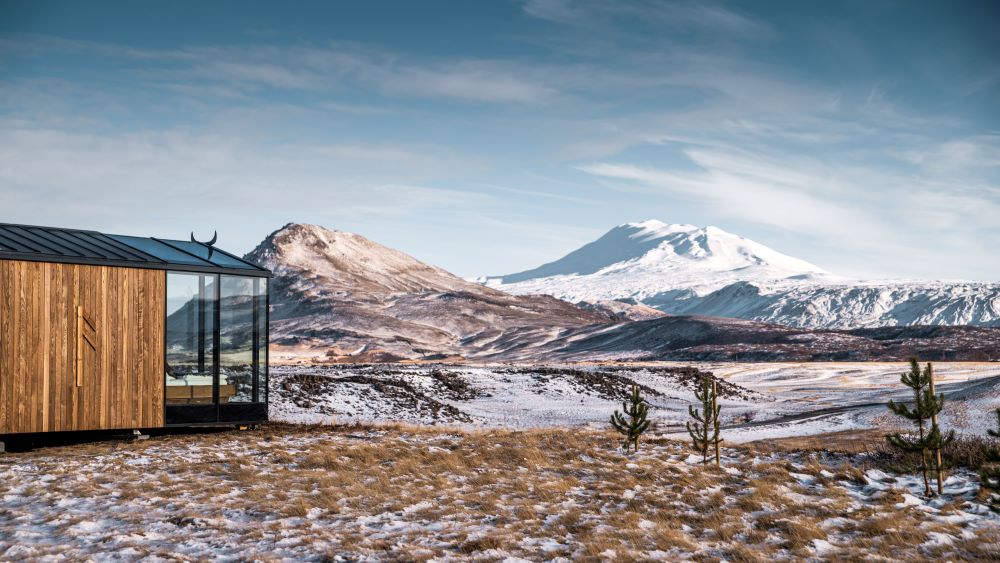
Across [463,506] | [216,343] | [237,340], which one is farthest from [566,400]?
[463,506]

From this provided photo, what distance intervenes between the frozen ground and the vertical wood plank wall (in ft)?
23.9

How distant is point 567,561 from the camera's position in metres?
9.74

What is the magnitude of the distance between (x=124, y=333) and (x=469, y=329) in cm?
11222

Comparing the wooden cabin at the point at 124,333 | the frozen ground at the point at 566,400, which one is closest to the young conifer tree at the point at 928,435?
the frozen ground at the point at 566,400

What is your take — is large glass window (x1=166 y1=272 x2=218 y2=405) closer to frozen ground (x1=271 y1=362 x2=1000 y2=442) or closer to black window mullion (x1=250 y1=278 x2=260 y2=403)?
black window mullion (x1=250 y1=278 x2=260 y2=403)

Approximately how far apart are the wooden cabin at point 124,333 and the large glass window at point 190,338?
0.02 m

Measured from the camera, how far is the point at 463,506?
12727mm

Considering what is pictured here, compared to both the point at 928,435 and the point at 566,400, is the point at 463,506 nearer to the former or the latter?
the point at 928,435

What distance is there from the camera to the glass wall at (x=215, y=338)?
19641mm

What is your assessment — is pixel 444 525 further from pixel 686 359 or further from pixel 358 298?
pixel 358 298

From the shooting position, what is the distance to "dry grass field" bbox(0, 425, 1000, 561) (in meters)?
10.2

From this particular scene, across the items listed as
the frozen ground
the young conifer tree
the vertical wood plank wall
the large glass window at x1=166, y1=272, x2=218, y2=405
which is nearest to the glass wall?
the large glass window at x1=166, y1=272, x2=218, y2=405

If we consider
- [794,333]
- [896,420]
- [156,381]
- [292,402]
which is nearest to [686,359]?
[794,333]

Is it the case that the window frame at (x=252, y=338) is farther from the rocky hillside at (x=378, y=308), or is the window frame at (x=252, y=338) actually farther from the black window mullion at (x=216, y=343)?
the rocky hillside at (x=378, y=308)
